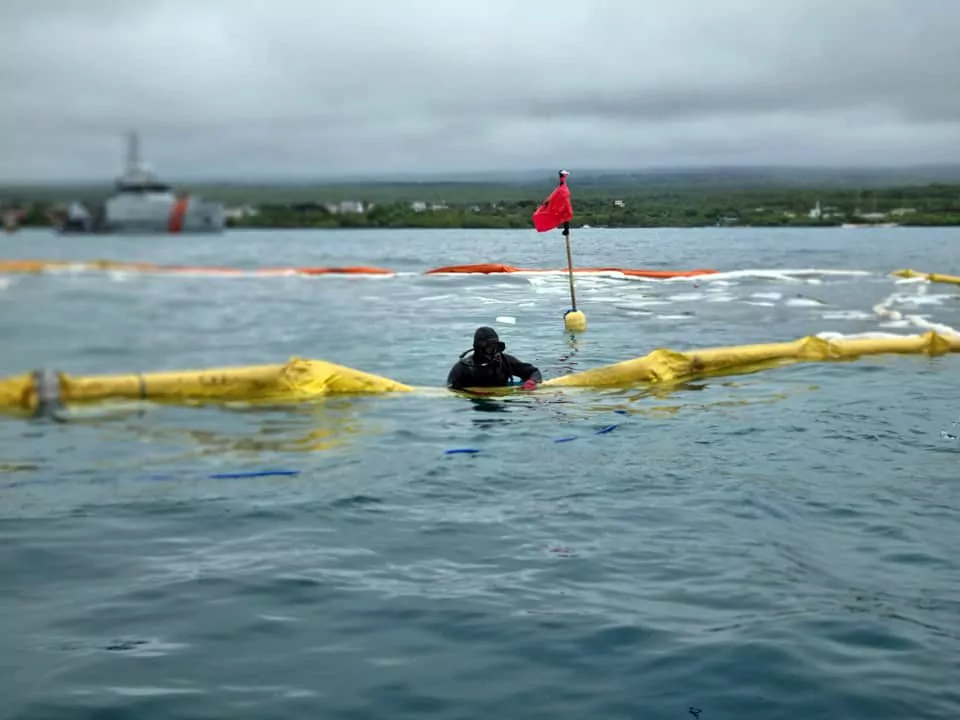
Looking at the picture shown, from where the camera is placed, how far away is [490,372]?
12250 mm

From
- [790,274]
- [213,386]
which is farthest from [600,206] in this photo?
[790,274]

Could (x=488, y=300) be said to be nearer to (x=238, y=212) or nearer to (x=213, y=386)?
(x=213, y=386)

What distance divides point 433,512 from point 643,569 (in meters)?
1.97

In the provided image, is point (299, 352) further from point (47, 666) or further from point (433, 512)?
point (47, 666)

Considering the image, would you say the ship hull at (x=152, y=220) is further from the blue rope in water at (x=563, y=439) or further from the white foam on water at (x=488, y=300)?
→ the white foam on water at (x=488, y=300)

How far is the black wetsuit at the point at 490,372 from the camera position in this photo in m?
12.2

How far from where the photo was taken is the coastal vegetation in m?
7.56

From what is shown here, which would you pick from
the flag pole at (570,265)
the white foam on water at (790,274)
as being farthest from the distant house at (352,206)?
the white foam on water at (790,274)

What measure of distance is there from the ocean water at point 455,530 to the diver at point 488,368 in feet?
1.61

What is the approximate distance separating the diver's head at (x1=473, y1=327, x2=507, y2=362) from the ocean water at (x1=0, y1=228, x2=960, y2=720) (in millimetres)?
622

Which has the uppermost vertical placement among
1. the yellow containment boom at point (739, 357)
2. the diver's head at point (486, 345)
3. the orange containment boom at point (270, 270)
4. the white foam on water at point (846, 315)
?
the orange containment boom at point (270, 270)

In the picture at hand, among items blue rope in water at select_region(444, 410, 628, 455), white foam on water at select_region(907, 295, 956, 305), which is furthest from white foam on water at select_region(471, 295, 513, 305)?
white foam on water at select_region(907, 295, 956, 305)

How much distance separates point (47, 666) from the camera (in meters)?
5.44

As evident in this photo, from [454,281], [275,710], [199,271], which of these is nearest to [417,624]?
[275,710]
